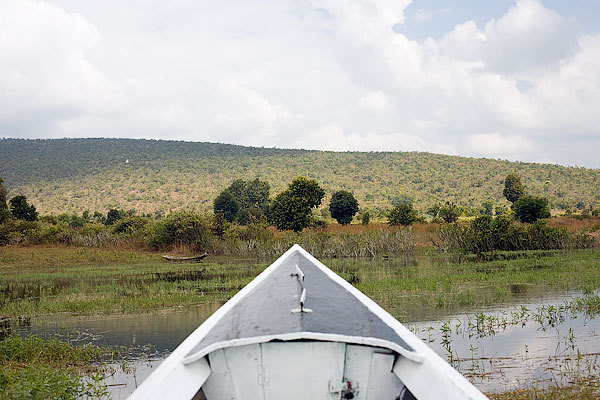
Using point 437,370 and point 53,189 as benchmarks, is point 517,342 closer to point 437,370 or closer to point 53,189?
point 437,370

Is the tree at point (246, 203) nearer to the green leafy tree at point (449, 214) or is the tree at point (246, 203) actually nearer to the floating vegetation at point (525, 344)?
the green leafy tree at point (449, 214)

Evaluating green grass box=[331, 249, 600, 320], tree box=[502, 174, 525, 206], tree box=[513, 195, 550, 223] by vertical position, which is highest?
tree box=[502, 174, 525, 206]

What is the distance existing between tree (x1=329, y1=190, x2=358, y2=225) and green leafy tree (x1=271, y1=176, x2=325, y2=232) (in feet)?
19.7

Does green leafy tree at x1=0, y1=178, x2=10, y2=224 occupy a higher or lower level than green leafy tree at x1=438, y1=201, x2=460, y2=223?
lower

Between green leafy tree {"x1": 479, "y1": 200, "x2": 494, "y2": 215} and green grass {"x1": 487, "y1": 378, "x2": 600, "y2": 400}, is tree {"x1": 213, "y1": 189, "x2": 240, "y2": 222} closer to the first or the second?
green leafy tree {"x1": 479, "y1": 200, "x2": 494, "y2": 215}

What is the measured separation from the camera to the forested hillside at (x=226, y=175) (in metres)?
66.8

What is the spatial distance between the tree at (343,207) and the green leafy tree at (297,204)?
19.7ft

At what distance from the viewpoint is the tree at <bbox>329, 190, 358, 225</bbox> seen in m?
48.5

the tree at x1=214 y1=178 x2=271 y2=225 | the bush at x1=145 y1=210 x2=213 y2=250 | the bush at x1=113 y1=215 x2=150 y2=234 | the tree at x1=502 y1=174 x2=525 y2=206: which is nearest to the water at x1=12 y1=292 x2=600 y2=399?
the bush at x1=145 y1=210 x2=213 y2=250

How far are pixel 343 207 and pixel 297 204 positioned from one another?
8.28m

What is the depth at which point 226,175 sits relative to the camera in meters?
78.0

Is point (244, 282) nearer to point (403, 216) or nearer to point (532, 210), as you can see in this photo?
point (403, 216)

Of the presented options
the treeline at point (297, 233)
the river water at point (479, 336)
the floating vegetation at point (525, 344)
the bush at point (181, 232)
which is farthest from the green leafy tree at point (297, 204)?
the floating vegetation at point (525, 344)

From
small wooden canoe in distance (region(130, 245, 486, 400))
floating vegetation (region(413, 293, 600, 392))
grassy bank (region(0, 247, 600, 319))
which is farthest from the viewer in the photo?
grassy bank (region(0, 247, 600, 319))
